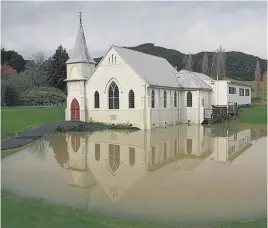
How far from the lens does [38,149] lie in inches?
813

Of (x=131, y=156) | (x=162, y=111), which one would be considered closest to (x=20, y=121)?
(x=162, y=111)

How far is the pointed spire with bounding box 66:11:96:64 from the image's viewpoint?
36.1 m

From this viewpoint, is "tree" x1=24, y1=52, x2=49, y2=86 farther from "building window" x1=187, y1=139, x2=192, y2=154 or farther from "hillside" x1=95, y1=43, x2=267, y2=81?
"building window" x1=187, y1=139, x2=192, y2=154

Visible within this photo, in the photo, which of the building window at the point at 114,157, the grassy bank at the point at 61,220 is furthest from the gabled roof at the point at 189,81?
the grassy bank at the point at 61,220

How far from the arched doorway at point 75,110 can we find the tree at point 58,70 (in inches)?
1298

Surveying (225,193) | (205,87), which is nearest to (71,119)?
(205,87)

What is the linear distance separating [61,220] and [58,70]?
62.1 meters

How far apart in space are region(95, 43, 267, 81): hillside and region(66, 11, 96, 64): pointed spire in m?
62.9

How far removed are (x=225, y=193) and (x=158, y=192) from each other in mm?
2121

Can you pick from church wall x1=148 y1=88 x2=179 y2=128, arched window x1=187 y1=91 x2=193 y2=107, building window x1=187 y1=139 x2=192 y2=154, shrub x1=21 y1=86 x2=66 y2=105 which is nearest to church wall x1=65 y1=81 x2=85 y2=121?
church wall x1=148 y1=88 x2=179 y2=128

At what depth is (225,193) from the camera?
1102 cm

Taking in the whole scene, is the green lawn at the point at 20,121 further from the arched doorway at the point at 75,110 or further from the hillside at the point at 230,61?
the hillside at the point at 230,61

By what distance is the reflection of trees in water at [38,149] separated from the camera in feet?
61.1

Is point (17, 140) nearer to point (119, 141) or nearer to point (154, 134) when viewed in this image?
point (119, 141)
